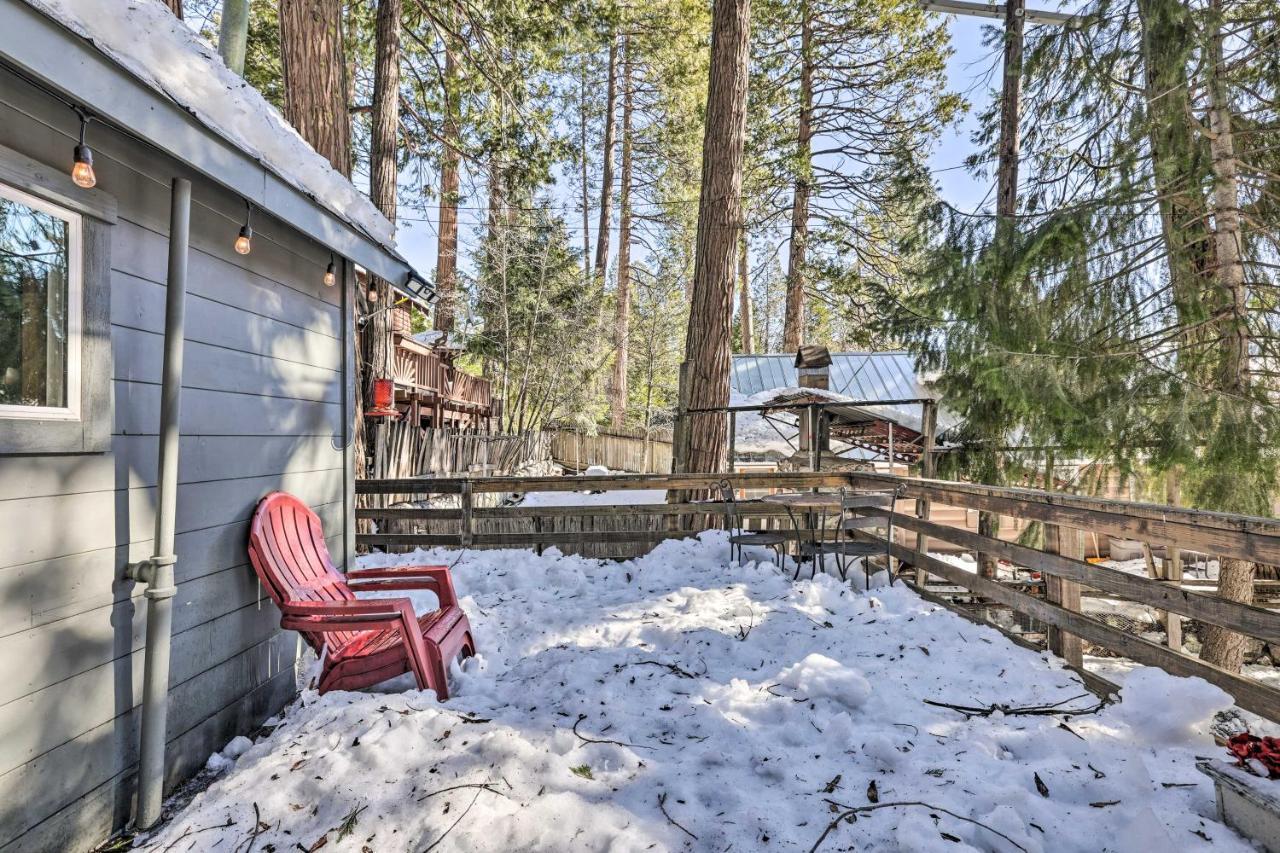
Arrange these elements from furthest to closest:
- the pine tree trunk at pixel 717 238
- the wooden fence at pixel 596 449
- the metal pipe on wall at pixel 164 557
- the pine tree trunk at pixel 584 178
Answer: the wooden fence at pixel 596 449 < the pine tree trunk at pixel 584 178 < the pine tree trunk at pixel 717 238 < the metal pipe on wall at pixel 164 557

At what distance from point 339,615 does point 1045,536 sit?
3.44 meters

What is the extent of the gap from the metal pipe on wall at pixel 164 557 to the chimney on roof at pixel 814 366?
925 centimetres

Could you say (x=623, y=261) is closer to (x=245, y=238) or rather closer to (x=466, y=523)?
(x=466, y=523)

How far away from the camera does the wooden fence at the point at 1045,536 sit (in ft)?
6.96

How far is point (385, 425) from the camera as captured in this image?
756cm

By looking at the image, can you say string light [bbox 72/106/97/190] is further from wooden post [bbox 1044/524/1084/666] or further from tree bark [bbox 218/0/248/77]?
wooden post [bbox 1044/524/1084/666]

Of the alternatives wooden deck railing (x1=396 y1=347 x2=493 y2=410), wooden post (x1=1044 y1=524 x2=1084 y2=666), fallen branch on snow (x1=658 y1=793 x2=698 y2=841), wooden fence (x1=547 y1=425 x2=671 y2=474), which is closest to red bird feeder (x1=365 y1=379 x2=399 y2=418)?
wooden deck railing (x1=396 y1=347 x2=493 y2=410)

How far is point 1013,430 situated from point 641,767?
6.61 meters

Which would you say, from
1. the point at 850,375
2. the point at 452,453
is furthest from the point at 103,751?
the point at 850,375

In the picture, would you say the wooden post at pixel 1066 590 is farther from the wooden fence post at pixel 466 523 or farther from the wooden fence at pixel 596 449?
the wooden fence at pixel 596 449

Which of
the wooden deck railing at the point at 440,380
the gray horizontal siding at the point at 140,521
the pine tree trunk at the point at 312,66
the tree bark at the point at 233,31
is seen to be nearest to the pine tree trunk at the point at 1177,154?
the gray horizontal siding at the point at 140,521

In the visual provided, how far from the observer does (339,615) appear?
8.36 feet

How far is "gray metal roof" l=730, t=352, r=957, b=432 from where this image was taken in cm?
1258

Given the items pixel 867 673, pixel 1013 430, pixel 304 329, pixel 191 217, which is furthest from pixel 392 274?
pixel 1013 430
